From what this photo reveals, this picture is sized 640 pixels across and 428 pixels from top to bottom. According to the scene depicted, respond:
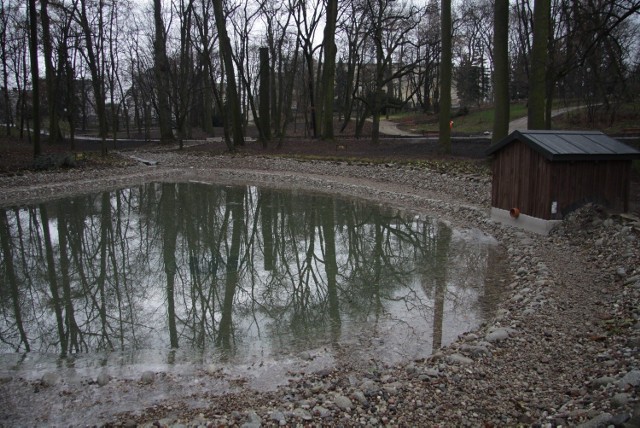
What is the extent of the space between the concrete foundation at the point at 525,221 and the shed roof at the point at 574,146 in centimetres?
129

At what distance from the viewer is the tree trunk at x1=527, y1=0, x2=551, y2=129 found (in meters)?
14.5

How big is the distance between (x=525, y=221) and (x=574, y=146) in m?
1.73

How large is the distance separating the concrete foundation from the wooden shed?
9cm

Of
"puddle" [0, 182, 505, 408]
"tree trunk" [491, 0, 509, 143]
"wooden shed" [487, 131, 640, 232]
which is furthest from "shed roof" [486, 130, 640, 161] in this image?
"tree trunk" [491, 0, 509, 143]

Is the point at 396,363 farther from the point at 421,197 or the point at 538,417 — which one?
the point at 421,197

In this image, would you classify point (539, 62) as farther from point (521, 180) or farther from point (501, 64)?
point (521, 180)

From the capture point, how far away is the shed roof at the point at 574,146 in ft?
32.6

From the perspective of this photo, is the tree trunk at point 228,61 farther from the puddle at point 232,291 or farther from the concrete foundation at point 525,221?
the concrete foundation at point 525,221

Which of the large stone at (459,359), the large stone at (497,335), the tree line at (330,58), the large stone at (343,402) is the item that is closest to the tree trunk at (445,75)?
the tree line at (330,58)

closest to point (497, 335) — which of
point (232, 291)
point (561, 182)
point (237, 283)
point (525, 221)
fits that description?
point (232, 291)

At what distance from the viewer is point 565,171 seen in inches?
398

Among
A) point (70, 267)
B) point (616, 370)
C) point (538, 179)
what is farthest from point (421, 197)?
point (616, 370)

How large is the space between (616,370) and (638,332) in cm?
96

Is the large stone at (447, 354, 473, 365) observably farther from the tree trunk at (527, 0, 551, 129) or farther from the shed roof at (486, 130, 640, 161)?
the tree trunk at (527, 0, 551, 129)
